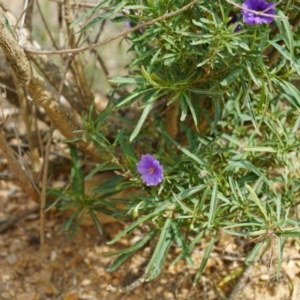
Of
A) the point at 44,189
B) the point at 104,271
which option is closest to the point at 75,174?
the point at 44,189

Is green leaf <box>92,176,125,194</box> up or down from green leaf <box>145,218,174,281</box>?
up

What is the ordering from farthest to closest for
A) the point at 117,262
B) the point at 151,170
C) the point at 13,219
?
the point at 13,219 → the point at 117,262 → the point at 151,170

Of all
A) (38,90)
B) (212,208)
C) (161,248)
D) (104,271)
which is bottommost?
(104,271)

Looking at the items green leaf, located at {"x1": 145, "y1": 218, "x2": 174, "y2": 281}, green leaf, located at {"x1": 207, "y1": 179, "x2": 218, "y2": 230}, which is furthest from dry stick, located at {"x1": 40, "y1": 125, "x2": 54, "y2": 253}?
green leaf, located at {"x1": 207, "y1": 179, "x2": 218, "y2": 230}

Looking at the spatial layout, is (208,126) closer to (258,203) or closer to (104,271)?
(258,203)

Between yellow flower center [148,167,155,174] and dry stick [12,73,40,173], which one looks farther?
dry stick [12,73,40,173]

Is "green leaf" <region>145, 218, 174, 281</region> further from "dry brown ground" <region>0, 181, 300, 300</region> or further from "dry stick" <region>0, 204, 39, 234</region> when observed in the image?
"dry stick" <region>0, 204, 39, 234</region>

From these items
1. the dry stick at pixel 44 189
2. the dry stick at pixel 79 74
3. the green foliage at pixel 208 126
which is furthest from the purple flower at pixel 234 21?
the dry stick at pixel 44 189
